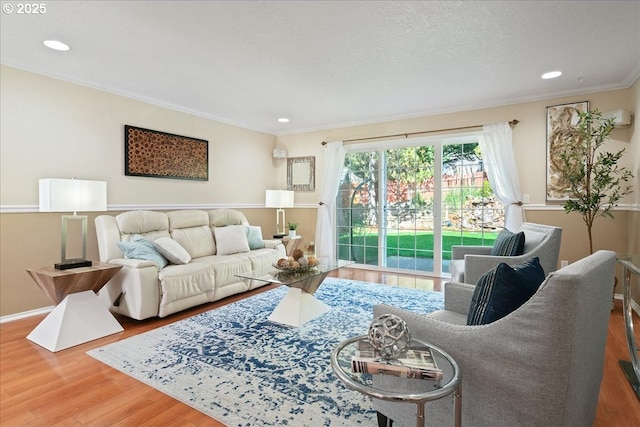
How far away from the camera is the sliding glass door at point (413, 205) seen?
466 centimetres

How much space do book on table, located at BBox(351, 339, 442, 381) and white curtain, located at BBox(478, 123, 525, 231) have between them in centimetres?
367

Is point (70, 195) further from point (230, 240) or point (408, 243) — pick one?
point (408, 243)

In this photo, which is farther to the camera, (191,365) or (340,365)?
(191,365)

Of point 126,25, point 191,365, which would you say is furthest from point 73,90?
point 191,365

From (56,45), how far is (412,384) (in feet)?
11.7

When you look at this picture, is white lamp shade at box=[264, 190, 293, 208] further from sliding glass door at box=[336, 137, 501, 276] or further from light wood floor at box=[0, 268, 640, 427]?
light wood floor at box=[0, 268, 640, 427]

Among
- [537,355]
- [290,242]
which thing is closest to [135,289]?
[290,242]

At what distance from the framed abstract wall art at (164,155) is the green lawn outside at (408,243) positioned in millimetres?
2606

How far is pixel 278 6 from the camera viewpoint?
221cm

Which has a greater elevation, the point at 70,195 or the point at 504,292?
the point at 70,195

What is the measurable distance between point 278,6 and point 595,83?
3643mm

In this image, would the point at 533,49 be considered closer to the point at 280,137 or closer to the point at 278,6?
the point at 278,6

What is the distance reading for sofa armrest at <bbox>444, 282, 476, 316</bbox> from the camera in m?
1.95

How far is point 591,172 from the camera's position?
3.70 meters
